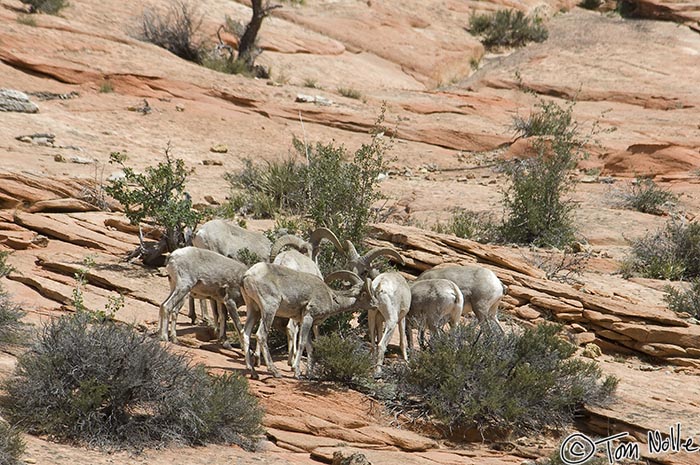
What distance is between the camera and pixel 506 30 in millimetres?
39469

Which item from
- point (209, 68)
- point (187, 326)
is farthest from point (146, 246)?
point (209, 68)

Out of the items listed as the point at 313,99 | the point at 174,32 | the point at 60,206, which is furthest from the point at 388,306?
the point at 174,32

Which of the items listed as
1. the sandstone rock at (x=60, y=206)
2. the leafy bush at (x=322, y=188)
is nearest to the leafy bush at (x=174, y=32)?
the leafy bush at (x=322, y=188)

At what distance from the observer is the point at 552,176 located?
1958cm

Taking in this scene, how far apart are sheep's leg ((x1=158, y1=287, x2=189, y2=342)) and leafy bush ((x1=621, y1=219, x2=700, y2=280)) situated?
9.01 metres

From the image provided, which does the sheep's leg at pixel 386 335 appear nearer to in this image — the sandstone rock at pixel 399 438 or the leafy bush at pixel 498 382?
the leafy bush at pixel 498 382

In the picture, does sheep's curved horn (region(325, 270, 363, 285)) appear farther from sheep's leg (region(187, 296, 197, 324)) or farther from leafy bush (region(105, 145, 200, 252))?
leafy bush (region(105, 145, 200, 252))

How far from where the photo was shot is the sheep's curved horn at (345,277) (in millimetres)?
11281

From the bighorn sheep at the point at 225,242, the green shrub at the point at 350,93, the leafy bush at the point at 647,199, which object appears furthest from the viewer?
the green shrub at the point at 350,93

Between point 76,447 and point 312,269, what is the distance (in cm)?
452

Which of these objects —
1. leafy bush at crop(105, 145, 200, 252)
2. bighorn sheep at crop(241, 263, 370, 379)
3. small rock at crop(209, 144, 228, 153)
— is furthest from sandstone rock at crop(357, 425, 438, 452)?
small rock at crop(209, 144, 228, 153)

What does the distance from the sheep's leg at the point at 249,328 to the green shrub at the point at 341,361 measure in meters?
0.66

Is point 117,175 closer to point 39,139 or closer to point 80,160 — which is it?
point 80,160

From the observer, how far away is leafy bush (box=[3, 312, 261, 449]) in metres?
8.25
